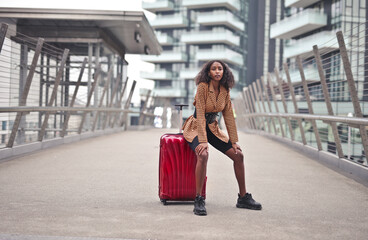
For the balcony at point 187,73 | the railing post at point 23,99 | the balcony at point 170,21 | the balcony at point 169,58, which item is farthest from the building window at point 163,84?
the railing post at point 23,99

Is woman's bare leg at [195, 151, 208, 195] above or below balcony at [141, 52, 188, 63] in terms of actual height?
below

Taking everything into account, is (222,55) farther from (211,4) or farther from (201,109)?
(201,109)

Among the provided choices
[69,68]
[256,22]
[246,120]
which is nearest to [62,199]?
[69,68]

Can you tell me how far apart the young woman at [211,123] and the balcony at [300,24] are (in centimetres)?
3702

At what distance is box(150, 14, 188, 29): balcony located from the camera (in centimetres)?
6278

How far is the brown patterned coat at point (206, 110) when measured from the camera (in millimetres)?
4254

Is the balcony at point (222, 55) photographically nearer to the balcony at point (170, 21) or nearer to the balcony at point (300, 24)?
the balcony at point (170, 21)

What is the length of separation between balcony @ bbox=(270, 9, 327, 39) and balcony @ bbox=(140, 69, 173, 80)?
21.9 metres

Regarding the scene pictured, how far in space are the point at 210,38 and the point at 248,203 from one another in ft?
183

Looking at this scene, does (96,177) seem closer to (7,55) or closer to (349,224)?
(7,55)

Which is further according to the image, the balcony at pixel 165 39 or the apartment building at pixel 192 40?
the balcony at pixel 165 39

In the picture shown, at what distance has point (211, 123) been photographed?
4469 mm

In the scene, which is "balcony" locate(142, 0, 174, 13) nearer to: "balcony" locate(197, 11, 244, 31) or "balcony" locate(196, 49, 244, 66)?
"balcony" locate(197, 11, 244, 31)

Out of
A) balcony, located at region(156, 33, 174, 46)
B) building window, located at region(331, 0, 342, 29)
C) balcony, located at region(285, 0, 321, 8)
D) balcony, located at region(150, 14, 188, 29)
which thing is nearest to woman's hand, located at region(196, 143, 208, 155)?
building window, located at region(331, 0, 342, 29)
